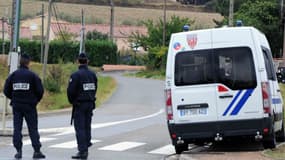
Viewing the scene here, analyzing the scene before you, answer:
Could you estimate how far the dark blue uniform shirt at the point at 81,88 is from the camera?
41.9ft

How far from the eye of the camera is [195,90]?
14.0 metres

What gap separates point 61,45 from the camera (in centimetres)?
8794

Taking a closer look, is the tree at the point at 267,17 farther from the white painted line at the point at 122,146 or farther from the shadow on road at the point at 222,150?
the shadow on road at the point at 222,150

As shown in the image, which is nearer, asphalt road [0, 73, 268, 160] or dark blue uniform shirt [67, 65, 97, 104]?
dark blue uniform shirt [67, 65, 97, 104]

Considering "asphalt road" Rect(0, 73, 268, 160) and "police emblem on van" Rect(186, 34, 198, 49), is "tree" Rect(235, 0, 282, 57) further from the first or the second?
"police emblem on van" Rect(186, 34, 198, 49)

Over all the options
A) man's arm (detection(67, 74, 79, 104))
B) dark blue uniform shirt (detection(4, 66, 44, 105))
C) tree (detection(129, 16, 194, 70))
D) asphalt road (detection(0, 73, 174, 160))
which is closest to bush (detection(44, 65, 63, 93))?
asphalt road (detection(0, 73, 174, 160))

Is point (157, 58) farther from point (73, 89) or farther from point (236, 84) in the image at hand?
point (73, 89)

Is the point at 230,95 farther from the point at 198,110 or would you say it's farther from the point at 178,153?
the point at 178,153

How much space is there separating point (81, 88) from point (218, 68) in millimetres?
2891

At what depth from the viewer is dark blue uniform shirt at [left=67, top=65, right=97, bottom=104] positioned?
12.8m

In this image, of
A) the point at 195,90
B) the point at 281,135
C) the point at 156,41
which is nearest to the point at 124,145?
the point at 195,90

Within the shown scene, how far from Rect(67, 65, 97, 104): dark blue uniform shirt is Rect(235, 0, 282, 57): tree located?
6022 centimetres

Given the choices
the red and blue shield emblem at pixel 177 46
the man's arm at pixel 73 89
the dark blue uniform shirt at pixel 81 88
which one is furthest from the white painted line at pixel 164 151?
the man's arm at pixel 73 89

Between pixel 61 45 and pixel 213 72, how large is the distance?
2950 inches
